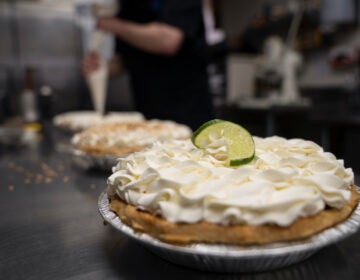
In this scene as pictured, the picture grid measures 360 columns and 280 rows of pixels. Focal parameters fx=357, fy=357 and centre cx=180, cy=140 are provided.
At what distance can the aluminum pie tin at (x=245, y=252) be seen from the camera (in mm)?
506

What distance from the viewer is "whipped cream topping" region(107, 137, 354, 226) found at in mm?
550

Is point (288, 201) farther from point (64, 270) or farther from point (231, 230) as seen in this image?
point (64, 270)

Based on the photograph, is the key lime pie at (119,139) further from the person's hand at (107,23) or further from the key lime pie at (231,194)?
the person's hand at (107,23)

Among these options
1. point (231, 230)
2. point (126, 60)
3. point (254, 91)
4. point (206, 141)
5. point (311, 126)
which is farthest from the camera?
point (254, 91)

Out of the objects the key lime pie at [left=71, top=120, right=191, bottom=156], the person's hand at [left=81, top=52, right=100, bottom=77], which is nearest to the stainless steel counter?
the key lime pie at [left=71, top=120, right=191, bottom=156]

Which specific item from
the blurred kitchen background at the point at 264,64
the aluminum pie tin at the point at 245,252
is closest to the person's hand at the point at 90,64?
the blurred kitchen background at the point at 264,64

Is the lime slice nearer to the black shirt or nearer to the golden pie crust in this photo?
the golden pie crust

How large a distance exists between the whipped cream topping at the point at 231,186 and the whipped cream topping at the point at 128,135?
497mm

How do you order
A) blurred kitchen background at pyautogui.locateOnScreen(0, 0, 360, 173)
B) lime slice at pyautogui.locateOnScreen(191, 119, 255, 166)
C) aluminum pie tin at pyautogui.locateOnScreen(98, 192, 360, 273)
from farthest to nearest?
blurred kitchen background at pyautogui.locateOnScreen(0, 0, 360, 173) → lime slice at pyautogui.locateOnScreen(191, 119, 255, 166) → aluminum pie tin at pyautogui.locateOnScreen(98, 192, 360, 273)

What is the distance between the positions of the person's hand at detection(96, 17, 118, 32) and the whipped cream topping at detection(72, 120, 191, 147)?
974mm

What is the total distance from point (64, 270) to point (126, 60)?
2.17m

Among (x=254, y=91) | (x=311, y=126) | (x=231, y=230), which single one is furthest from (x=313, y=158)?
(x=254, y=91)

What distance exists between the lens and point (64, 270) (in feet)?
2.02

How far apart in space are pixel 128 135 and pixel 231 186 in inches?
31.1
